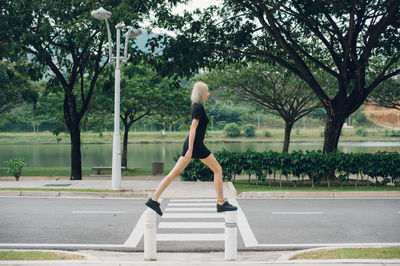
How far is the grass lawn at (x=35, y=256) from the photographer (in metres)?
6.33

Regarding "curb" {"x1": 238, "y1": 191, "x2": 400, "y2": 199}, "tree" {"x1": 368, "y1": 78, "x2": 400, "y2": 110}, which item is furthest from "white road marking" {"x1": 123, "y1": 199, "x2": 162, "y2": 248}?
"tree" {"x1": 368, "y1": 78, "x2": 400, "y2": 110}

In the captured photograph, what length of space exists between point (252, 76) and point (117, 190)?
1813cm

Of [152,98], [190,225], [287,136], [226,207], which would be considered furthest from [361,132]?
[226,207]

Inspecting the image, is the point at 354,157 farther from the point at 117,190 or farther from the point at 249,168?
the point at 117,190

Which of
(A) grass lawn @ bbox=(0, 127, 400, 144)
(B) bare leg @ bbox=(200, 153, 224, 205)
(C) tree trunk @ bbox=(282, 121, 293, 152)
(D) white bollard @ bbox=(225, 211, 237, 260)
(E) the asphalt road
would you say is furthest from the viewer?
(A) grass lawn @ bbox=(0, 127, 400, 144)

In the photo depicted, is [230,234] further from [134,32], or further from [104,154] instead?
[104,154]

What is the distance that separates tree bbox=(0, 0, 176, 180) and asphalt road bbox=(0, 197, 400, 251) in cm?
752

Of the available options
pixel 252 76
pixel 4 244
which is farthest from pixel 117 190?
pixel 252 76

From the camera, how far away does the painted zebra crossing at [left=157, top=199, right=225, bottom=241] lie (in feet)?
27.7

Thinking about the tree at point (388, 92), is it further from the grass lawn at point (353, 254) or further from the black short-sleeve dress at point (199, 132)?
the black short-sleeve dress at point (199, 132)

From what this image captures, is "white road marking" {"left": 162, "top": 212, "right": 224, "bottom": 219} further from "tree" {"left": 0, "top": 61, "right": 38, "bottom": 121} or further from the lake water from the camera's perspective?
the lake water

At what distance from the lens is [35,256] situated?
21.2 ft

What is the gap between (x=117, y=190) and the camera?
1457 cm

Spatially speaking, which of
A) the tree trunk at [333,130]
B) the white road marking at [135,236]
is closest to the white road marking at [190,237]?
the white road marking at [135,236]
